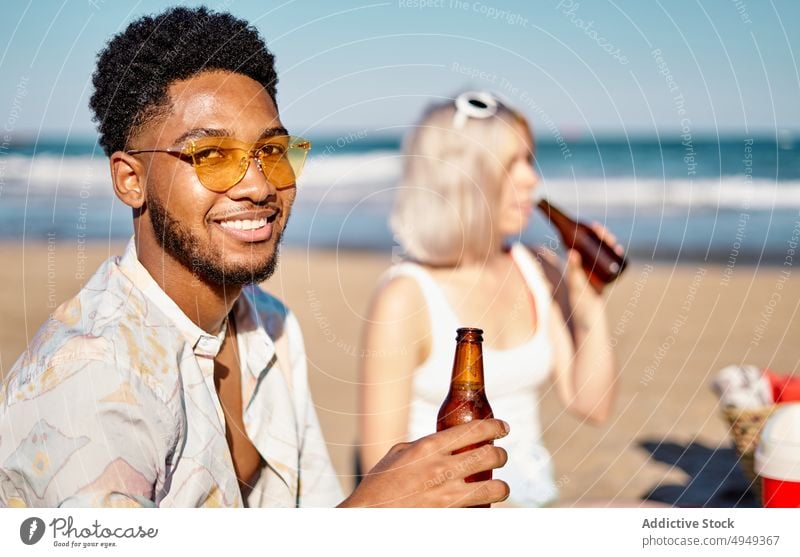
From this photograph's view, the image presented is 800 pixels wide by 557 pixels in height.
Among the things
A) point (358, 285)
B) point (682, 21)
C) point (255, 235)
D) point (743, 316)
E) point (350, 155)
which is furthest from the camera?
point (350, 155)

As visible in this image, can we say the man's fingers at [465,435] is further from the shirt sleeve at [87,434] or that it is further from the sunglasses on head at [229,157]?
the sunglasses on head at [229,157]

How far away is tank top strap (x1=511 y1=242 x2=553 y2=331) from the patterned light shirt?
0.92m

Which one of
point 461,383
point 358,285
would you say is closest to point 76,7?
point 461,383

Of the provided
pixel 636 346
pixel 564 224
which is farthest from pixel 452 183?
pixel 636 346

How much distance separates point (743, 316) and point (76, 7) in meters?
5.05

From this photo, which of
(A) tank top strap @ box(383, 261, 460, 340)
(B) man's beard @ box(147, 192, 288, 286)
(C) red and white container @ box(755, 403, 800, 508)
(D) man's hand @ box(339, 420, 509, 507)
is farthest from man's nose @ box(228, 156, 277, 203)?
(C) red and white container @ box(755, 403, 800, 508)

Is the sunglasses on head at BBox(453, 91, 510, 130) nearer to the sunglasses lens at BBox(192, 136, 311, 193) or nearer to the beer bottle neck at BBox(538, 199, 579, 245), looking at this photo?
the beer bottle neck at BBox(538, 199, 579, 245)

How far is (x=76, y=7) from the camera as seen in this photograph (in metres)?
2.37

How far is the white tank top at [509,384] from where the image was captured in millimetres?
2477

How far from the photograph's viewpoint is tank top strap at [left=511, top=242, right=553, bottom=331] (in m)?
2.66

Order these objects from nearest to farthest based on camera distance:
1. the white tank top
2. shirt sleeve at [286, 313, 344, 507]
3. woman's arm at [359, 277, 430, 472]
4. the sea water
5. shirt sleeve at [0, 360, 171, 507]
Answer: shirt sleeve at [0, 360, 171, 507], shirt sleeve at [286, 313, 344, 507], woman's arm at [359, 277, 430, 472], the white tank top, the sea water

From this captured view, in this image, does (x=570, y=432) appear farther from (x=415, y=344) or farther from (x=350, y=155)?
(x=350, y=155)

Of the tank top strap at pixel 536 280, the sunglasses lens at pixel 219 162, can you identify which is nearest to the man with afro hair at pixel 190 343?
the sunglasses lens at pixel 219 162

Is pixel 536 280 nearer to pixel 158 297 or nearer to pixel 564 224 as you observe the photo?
pixel 564 224
